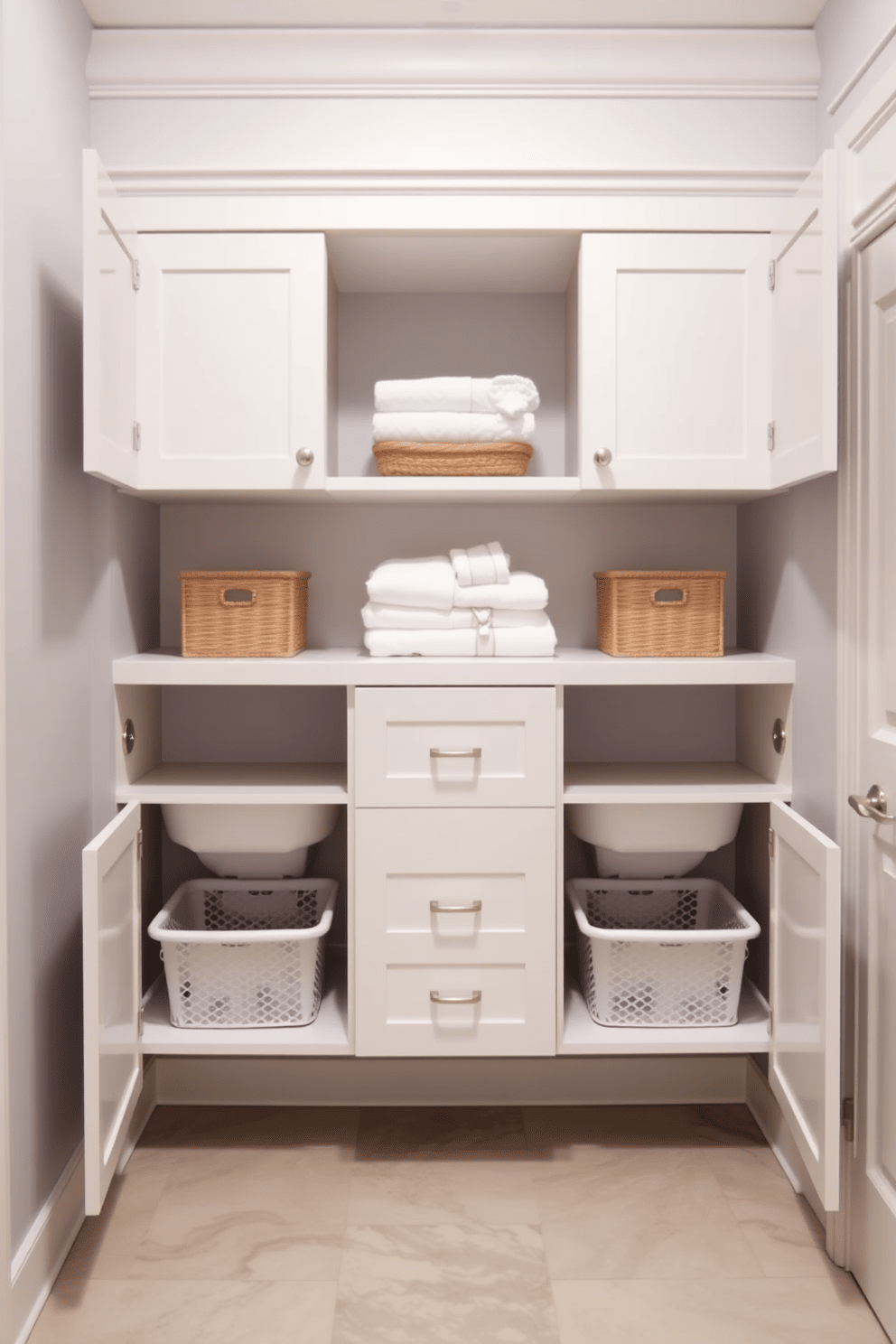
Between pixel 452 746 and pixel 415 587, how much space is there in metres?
0.33

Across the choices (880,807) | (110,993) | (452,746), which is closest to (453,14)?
(452,746)

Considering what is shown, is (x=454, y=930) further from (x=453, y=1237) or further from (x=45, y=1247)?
(x=45, y=1247)

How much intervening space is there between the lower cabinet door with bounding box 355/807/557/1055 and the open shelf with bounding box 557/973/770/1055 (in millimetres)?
79

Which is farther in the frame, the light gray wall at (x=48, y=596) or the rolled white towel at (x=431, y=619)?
the rolled white towel at (x=431, y=619)

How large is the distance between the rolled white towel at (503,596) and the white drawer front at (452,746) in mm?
183

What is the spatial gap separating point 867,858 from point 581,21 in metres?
1.77

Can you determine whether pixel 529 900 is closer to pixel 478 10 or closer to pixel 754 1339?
pixel 754 1339

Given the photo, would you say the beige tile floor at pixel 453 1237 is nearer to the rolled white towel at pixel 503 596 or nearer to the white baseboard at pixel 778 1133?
the white baseboard at pixel 778 1133

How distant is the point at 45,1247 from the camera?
167cm

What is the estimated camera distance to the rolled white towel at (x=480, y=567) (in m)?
1.97

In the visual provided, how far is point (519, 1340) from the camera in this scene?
5.10ft

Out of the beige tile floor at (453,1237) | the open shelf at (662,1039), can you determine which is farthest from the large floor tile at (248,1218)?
the open shelf at (662,1039)

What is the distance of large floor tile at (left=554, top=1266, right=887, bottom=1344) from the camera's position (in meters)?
1.57

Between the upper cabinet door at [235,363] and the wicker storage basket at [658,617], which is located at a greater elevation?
the upper cabinet door at [235,363]
